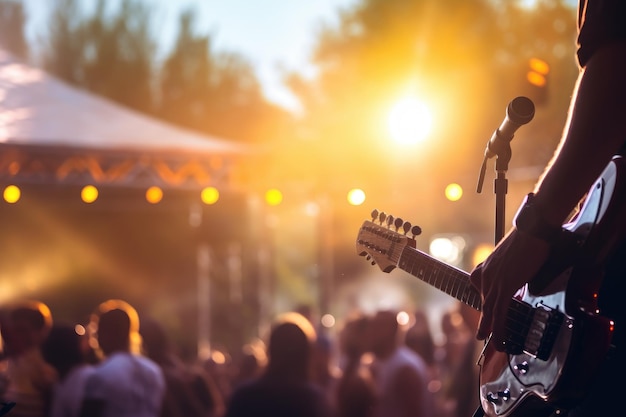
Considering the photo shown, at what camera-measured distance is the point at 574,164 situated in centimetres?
218

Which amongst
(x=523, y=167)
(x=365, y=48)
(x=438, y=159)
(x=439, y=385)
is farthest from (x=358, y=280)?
(x=439, y=385)

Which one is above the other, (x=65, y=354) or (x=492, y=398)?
(x=492, y=398)

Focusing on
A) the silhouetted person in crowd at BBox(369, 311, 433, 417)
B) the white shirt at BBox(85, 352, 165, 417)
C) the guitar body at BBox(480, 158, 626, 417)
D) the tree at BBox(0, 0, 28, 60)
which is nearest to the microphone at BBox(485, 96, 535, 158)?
the guitar body at BBox(480, 158, 626, 417)

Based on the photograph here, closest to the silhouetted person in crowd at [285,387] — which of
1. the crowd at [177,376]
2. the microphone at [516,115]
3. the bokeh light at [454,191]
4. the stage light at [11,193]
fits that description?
the crowd at [177,376]

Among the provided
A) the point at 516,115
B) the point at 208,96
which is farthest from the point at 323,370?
the point at 208,96

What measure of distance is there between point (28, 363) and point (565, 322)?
499cm

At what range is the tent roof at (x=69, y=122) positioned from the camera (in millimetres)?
11086

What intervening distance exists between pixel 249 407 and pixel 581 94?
3613 mm

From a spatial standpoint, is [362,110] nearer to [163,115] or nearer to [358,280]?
[358,280]

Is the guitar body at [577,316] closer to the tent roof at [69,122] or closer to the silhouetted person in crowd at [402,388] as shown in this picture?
the silhouetted person in crowd at [402,388]

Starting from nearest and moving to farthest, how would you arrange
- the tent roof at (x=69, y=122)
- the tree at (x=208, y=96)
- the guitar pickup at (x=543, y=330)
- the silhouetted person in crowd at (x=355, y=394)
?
1. the guitar pickup at (x=543, y=330)
2. the silhouetted person in crowd at (x=355, y=394)
3. the tent roof at (x=69, y=122)
4. the tree at (x=208, y=96)

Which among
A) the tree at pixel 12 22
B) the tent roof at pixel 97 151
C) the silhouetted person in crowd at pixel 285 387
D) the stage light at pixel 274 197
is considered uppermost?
the tree at pixel 12 22

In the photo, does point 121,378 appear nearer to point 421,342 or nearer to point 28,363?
point 28,363

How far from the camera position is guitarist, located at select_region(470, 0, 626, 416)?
2.18m
